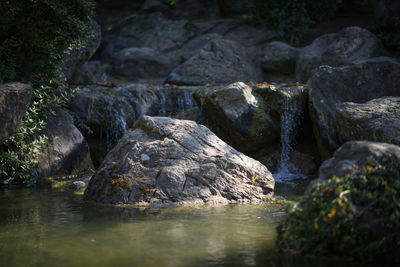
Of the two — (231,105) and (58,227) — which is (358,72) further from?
(58,227)

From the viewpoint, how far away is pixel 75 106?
11.8 m

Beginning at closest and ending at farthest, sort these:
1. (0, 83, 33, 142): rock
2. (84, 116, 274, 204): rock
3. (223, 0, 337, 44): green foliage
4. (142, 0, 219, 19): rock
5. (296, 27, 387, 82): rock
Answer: (84, 116, 274, 204): rock, (0, 83, 33, 142): rock, (296, 27, 387, 82): rock, (223, 0, 337, 44): green foliage, (142, 0, 219, 19): rock

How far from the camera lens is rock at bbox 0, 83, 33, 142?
26.3 feet

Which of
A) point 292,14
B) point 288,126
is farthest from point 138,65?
point 288,126

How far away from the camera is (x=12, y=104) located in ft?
26.7

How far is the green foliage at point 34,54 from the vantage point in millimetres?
9281

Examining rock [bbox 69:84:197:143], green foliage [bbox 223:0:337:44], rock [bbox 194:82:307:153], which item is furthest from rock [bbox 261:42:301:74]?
rock [bbox 194:82:307:153]

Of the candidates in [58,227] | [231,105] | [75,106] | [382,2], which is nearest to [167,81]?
[75,106]

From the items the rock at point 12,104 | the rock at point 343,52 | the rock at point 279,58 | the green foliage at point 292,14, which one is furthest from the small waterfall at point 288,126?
the green foliage at point 292,14

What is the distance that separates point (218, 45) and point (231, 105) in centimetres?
591

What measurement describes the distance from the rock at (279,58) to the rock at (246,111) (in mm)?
4796

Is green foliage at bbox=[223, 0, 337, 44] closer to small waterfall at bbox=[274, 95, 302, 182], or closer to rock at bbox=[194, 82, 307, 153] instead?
rock at bbox=[194, 82, 307, 153]

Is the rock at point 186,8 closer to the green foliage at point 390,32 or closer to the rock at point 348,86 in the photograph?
the green foliage at point 390,32

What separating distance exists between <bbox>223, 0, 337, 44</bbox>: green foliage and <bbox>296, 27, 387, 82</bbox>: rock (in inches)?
95.0
